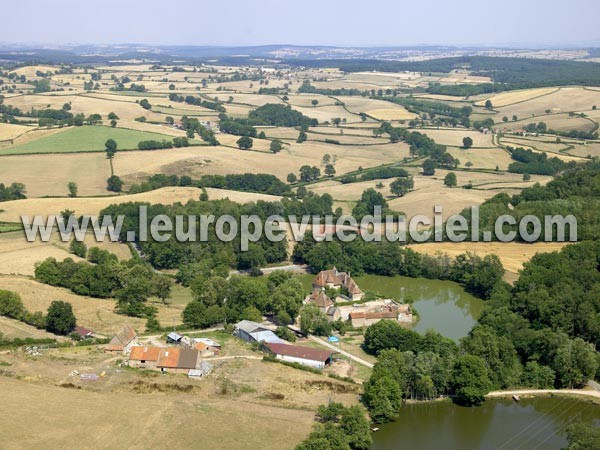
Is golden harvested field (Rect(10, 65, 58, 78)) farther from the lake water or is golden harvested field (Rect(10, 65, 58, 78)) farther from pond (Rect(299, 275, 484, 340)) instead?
Answer: the lake water

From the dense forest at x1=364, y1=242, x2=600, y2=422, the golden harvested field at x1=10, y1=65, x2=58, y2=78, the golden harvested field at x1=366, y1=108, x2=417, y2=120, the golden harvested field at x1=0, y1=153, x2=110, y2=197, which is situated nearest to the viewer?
the dense forest at x1=364, y1=242, x2=600, y2=422

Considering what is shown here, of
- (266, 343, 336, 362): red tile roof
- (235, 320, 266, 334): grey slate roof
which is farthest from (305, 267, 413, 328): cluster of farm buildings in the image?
(266, 343, 336, 362): red tile roof

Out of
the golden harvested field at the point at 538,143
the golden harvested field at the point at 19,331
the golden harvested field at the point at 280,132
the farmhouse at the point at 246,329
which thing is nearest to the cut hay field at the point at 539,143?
the golden harvested field at the point at 538,143

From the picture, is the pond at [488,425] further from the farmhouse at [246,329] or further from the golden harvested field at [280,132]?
the golden harvested field at [280,132]

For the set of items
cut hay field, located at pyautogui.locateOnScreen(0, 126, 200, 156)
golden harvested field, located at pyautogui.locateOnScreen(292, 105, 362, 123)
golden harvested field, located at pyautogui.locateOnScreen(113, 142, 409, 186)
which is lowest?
golden harvested field, located at pyautogui.locateOnScreen(113, 142, 409, 186)

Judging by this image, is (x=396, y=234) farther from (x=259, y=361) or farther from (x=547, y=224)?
(x=259, y=361)

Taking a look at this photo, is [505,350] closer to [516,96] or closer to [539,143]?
[539,143]

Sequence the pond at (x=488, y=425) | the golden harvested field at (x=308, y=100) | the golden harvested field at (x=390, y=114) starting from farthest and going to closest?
the golden harvested field at (x=308, y=100) → the golden harvested field at (x=390, y=114) → the pond at (x=488, y=425)
